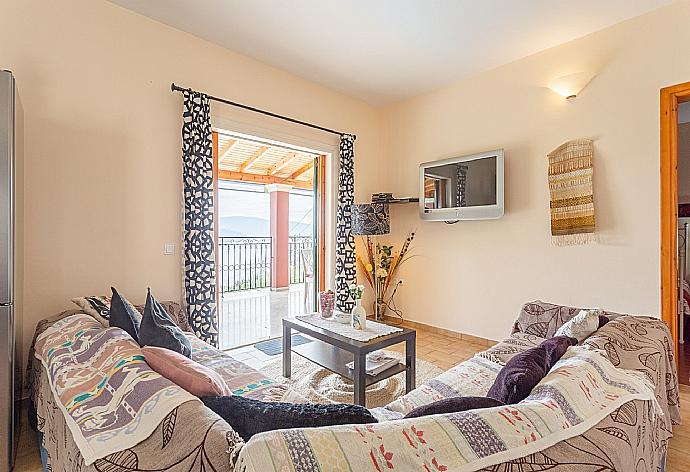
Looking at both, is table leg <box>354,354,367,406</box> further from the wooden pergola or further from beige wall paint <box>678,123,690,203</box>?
beige wall paint <box>678,123,690,203</box>

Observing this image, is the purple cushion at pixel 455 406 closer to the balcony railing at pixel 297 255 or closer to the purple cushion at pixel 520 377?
the purple cushion at pixel 520 377

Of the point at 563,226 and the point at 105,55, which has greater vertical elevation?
the point at 105,55

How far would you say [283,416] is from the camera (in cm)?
93

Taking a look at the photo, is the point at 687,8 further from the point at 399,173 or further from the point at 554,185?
the point at 399,173

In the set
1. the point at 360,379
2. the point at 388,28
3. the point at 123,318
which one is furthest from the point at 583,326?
the point at 388,28

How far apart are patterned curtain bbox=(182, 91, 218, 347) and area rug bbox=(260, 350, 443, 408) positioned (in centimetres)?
73

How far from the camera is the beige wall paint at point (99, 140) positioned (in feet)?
8.19

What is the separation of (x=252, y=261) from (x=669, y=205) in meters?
6.55

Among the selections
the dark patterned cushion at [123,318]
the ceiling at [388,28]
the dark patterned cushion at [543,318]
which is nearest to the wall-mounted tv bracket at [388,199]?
the ceiling at [388,28]

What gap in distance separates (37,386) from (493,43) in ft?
13.7

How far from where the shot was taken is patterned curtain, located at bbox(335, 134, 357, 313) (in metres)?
4.46

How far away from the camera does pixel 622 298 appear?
305cm

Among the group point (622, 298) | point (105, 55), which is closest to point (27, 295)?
point (105, 55)

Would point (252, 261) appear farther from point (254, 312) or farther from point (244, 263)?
point (254, 312)
